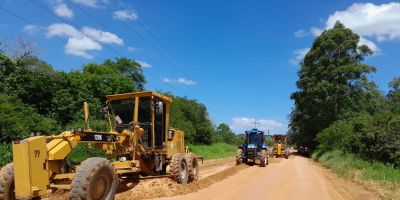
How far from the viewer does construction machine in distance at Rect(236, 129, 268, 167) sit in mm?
31312

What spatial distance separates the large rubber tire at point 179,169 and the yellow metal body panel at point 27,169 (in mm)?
6139

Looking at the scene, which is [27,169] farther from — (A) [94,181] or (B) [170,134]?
(B) [170,134]

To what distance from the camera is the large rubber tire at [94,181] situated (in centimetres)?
948

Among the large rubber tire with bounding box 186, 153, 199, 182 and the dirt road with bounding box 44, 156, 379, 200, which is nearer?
the dirt road with bounding box 44, 156, 379, 200

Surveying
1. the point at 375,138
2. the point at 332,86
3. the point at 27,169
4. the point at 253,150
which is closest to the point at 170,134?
the point at 27,169

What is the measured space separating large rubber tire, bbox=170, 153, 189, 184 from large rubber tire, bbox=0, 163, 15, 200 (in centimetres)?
611

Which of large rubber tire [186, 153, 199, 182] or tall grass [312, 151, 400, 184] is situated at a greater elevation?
large rubber tire [186, 153, 199, 182]

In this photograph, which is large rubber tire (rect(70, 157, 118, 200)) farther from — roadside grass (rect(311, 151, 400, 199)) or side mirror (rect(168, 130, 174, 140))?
roadside grass (rect(311, 151, 400, 199))

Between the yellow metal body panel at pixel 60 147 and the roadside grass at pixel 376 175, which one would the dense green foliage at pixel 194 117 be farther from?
the yellow metal body panel at pixel 60 147

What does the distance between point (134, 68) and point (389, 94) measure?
5709 centimetres

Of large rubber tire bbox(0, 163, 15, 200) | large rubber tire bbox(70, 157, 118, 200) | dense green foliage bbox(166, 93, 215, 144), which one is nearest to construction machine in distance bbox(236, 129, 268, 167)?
large rubber tire bbox(70, 157, 118, 200)

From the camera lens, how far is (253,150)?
1256 inches

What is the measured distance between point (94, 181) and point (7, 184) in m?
1.83

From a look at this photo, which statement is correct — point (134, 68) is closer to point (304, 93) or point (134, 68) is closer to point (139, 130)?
point (304, 93)
